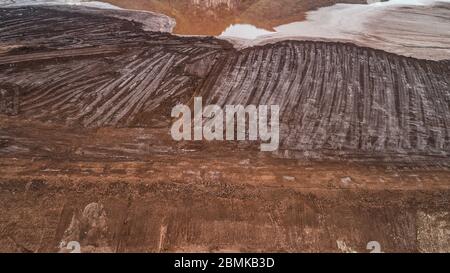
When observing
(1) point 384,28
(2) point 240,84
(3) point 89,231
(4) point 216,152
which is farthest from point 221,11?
(3) point 89,231

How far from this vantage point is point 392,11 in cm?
1659

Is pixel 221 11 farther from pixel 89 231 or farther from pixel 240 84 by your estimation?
pixel 89 231

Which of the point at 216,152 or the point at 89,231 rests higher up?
the point at 216,152

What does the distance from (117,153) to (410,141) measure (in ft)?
21.0

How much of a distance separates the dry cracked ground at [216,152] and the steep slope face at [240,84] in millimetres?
50

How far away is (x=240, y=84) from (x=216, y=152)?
321 cm

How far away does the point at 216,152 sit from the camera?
27.4 feet

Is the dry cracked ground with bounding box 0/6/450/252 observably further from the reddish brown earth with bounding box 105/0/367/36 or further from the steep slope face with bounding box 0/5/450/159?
the reddish brown earth with bounding box 105/0/367/36

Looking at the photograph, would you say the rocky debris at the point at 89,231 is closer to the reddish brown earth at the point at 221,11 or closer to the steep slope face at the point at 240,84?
the steep slope face at the point at 240,84

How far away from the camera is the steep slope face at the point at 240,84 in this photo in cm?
926

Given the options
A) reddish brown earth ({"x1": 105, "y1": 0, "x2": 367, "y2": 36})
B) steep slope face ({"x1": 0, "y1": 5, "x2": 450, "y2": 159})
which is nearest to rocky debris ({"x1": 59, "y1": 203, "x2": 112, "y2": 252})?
steep slope face ({"x1": 0, "y1": 5, "x2": 450, "y2": 159})

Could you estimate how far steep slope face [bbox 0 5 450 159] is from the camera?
9258mm

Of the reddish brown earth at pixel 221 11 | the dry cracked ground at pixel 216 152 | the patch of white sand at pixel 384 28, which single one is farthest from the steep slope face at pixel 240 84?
the reddish brown earth at pixel 221 11
